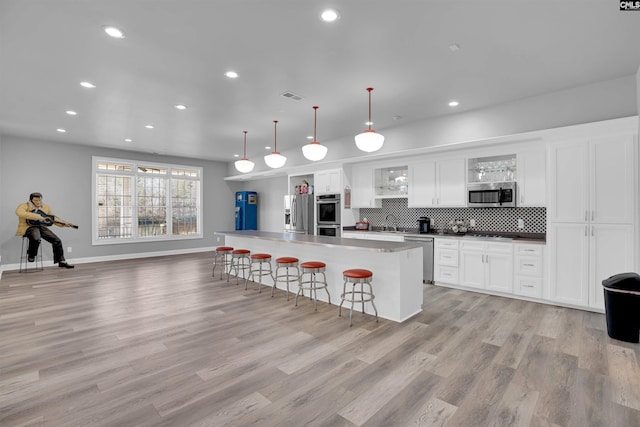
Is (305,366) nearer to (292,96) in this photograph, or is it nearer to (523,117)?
(292,96)

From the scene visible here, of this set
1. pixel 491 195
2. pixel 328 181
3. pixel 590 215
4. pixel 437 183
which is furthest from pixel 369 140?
pixel 328 181

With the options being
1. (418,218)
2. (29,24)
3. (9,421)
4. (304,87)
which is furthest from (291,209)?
(9,421)

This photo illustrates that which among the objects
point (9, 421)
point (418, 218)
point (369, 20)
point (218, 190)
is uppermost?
point (369, 20)

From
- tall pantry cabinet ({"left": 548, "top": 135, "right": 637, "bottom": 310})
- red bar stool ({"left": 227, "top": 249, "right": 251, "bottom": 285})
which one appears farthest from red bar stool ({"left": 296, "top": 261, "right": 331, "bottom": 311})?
tall pantry cabinet ({"left": 548, "top": 135, "right": 637, "bottom": 310})

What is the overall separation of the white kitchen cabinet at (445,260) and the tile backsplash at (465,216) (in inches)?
26.1

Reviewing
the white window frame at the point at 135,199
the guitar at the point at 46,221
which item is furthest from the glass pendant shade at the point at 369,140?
the white window frame at the point at 135,199

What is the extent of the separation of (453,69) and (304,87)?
176 centimetres

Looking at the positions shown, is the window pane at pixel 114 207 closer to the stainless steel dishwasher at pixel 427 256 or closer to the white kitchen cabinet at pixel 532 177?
the stainless steel dishwasher at pixel 427 256

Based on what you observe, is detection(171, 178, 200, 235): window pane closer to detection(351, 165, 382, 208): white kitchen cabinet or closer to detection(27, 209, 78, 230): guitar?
detection(27, 209, 78, 230): guitar

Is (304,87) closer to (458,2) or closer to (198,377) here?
Answer: (458,2)

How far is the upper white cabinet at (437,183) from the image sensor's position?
5258 mm

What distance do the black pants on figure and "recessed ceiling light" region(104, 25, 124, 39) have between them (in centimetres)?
578

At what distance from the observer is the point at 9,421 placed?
1948mm

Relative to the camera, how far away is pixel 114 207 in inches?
320
